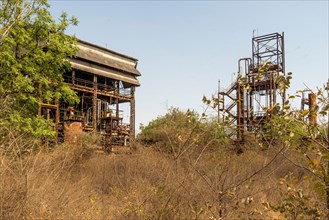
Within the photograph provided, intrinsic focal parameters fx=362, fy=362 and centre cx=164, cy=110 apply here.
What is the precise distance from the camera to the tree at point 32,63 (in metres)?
14.6

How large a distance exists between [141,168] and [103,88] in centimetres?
2045

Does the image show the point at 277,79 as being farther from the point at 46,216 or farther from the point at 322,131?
the point at 46,216

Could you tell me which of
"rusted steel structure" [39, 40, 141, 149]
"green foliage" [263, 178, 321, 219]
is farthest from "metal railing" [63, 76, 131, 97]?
"green foliage" [263, 178, 321, 219]

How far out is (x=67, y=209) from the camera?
666 centimetres

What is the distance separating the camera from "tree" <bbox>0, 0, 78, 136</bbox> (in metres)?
14.6

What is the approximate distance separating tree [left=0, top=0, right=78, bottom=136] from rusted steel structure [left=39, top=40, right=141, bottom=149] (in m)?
9.88

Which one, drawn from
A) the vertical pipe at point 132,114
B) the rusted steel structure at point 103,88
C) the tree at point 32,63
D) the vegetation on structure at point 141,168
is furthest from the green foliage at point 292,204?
the vertical pipe at point 132,114

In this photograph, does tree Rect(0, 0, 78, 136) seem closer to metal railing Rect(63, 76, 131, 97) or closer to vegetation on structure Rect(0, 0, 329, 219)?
vegetation on structure Rect(0, 0, 329, 219)

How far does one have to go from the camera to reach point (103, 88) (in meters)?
30.9

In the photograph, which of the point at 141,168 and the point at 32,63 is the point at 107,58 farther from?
the point at 141,168

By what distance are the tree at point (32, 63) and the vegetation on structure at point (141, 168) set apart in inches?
1.8

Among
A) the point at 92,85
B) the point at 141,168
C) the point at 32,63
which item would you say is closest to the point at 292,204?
the point at 141,168

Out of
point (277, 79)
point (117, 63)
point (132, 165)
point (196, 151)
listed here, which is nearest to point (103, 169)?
point (132, 165)

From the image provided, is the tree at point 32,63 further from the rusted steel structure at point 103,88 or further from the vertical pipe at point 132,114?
the vertical pipe at point 132,114
